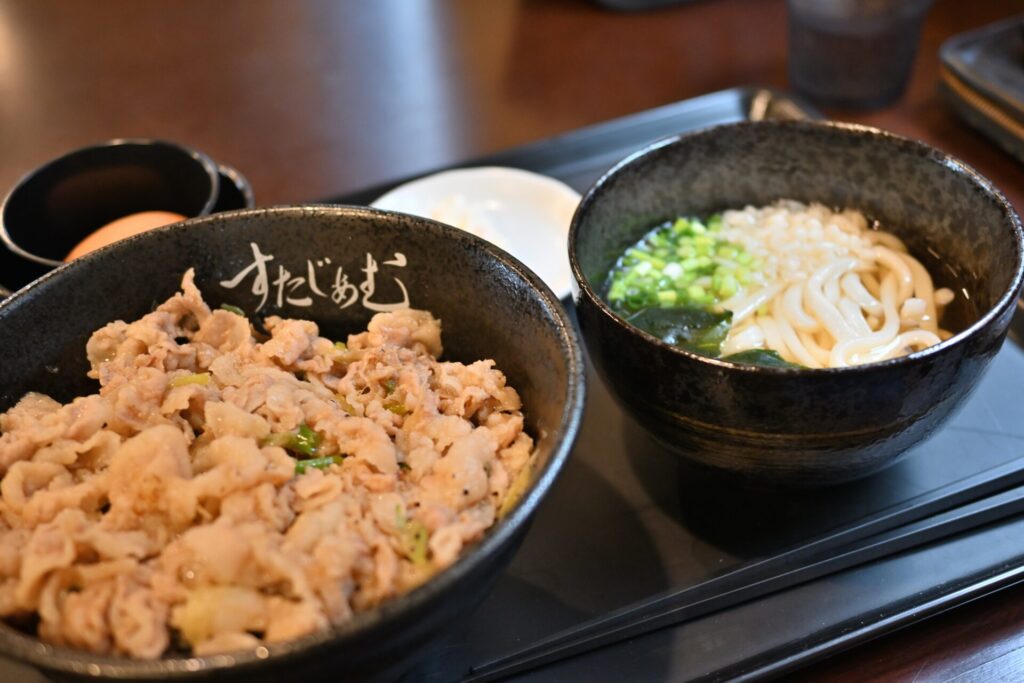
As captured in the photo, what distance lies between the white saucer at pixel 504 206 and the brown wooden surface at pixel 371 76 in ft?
1.18

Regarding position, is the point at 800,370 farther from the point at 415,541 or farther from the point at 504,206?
the point at 504,206

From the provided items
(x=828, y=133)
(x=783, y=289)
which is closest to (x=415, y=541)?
(x=783, y=289)

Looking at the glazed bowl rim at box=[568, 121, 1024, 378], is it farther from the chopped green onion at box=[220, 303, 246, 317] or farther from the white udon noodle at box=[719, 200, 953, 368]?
the chopped green onion at box=[220, 303, 246, 317]

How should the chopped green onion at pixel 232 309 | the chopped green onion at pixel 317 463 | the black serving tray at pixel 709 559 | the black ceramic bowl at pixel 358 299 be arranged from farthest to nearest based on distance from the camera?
the chopped green onion at pixel 232 309
the black serving tray at pixel 709 559
the chopped green onion at pixel 317 463
the black ceramic bowl at pixel 358 299

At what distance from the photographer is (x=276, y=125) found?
269 cm

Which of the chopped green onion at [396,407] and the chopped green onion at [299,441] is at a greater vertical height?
the chopped green onion at [299,441]

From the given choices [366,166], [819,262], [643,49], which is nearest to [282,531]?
[819,262]

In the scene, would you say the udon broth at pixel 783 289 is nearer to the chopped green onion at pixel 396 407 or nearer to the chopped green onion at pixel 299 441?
the chopped green onion at pixel 396 407

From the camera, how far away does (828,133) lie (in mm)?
1642

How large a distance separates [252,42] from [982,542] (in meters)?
2.83

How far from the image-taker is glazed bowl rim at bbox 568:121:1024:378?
1.12 m

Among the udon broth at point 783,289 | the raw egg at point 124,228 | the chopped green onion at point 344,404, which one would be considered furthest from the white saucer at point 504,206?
the chopped green onion at point 344,404

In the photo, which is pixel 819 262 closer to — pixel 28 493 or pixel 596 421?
pixel 596 421

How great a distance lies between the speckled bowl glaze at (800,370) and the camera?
1.15m
